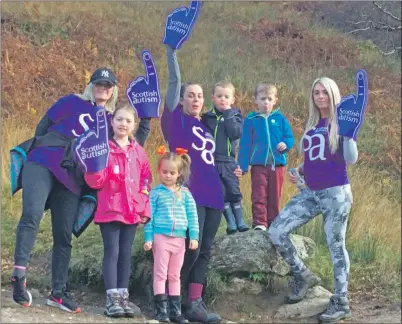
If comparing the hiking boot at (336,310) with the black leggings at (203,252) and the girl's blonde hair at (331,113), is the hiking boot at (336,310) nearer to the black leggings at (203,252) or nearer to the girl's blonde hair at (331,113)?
the black leggings at (203,252)

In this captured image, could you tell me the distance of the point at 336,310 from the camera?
5.85 metres

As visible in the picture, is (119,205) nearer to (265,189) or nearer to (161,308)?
(161,308)

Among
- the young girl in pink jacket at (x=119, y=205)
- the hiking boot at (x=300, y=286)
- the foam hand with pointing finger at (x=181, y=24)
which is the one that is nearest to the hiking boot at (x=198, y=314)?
the young girl in pink jacket at (x=119, y=205)

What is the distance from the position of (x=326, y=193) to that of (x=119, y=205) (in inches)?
65.8

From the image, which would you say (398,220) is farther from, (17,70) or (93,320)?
(17,70)

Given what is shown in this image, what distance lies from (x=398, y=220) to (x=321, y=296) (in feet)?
13.2

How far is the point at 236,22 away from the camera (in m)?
19.4

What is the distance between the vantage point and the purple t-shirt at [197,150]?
5645 millimetres

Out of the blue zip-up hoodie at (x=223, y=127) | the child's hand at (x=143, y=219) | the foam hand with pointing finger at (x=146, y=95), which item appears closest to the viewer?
the child's hand at (x=143, y=219)

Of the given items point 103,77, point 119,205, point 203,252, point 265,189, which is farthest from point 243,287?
point 103,77

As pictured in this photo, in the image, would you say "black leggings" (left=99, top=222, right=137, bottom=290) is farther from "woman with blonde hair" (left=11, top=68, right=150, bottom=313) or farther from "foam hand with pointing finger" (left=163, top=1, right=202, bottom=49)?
"foam hand with pointing finger" (left=163, top=1, right=202, bottom=49)

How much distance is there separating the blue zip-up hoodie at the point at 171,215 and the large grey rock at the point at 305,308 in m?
1.21

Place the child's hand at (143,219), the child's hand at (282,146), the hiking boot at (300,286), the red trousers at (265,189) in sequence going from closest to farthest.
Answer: the child's hand at (143,219) < the hiking boot at (300,286) < the child's hand at (282,146) < the red trousers at (265,189)

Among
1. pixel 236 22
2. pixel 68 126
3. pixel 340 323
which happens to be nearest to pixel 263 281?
pixel 340 323
